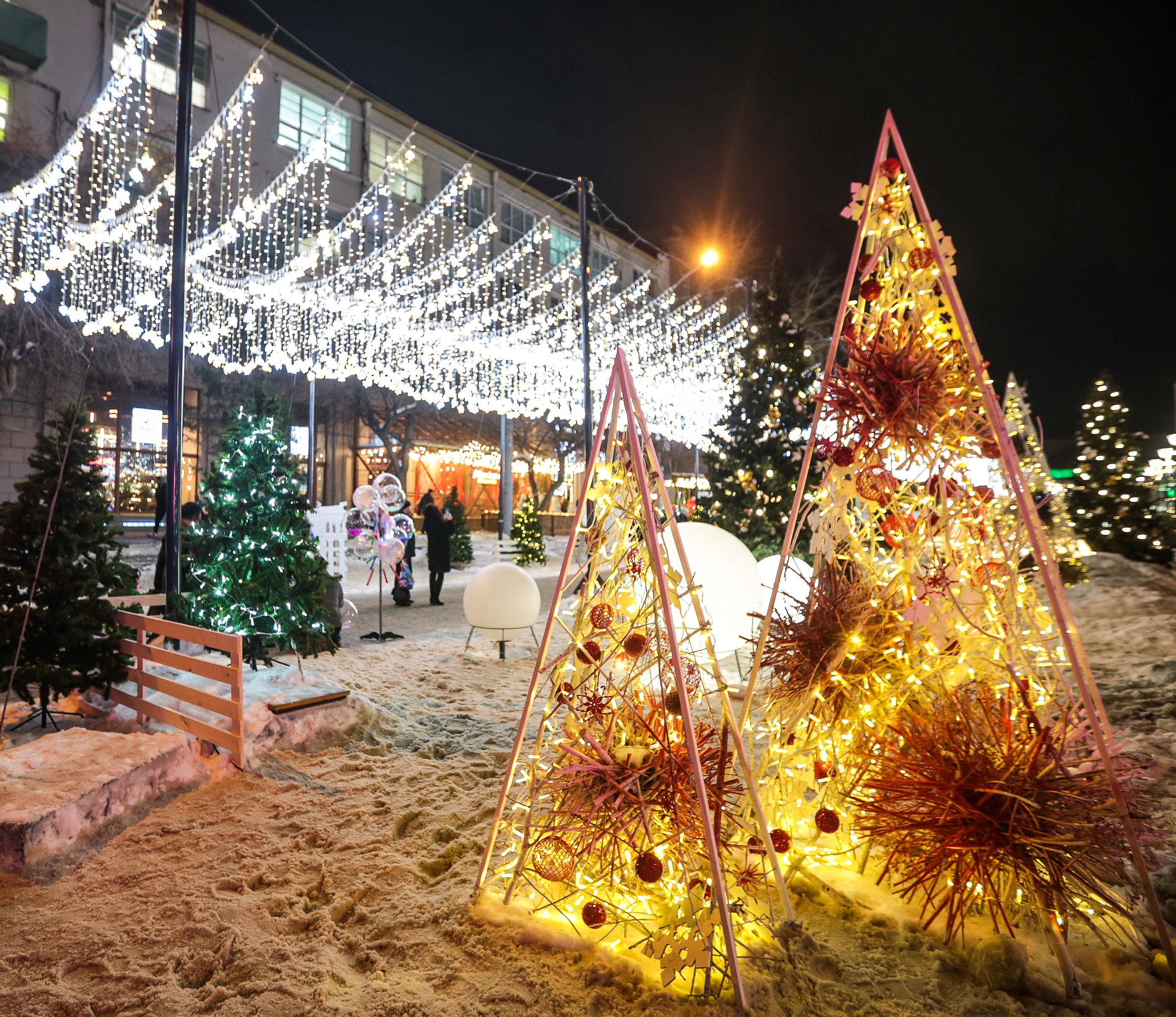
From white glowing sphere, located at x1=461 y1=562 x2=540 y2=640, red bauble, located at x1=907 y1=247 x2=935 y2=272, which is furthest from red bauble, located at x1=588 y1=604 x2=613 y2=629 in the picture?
white glowing sphere, located at x1=461 y1=562 x2=540 y2=640

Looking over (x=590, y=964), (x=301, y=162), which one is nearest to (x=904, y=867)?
(x=590, y=964)

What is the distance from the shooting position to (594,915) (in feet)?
8.50

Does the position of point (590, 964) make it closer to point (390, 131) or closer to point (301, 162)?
point (301, 162)

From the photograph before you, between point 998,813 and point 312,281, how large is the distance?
44.9 ft

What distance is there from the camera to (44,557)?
4719 millimetres

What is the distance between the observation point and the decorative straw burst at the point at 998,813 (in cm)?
245

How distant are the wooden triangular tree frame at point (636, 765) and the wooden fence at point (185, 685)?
2.23 metres

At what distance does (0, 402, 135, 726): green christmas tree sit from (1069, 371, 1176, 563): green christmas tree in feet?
43.9

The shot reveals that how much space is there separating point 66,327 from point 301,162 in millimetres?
9002

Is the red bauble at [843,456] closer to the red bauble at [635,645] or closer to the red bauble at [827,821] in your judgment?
the red bauble at [635,645]

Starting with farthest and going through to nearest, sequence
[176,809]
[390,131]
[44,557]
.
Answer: [390,131], [44,557], [176,809]

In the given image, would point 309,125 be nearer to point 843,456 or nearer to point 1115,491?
point 1115,491

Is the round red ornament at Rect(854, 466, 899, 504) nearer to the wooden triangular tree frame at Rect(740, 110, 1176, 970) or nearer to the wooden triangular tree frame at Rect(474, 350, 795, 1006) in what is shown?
the wooden triangular tree frame at Rect(740, 110, 1176, 970)

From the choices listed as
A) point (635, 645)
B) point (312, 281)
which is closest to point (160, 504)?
point (312, 281)
